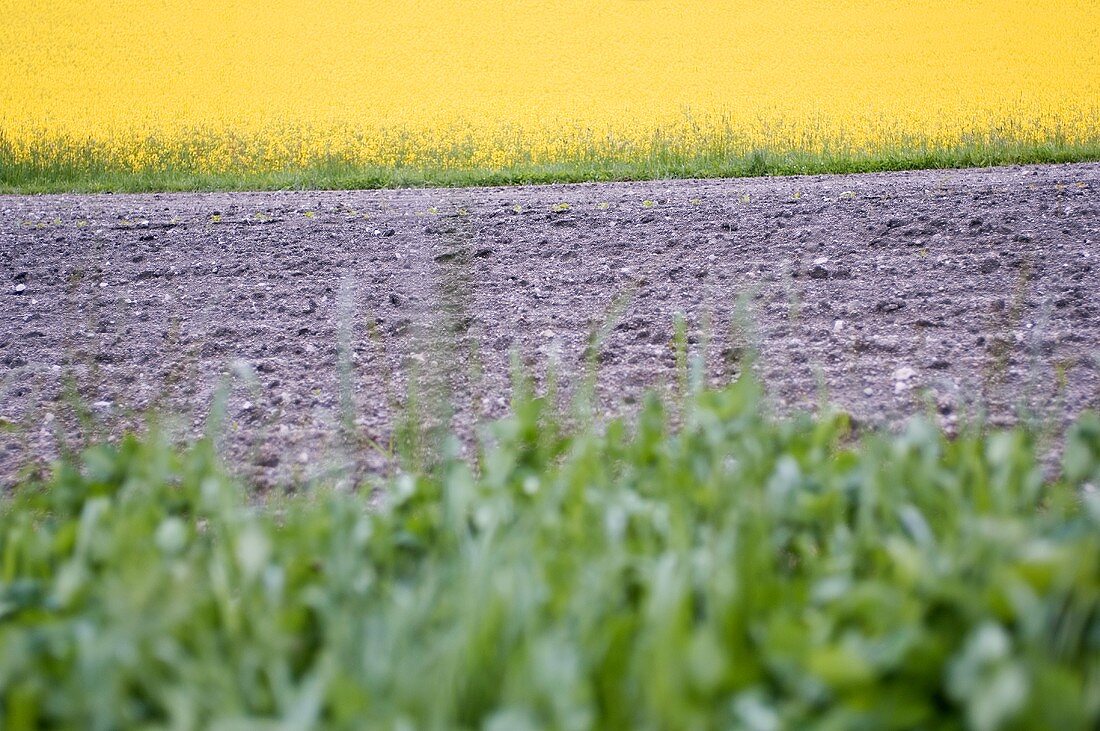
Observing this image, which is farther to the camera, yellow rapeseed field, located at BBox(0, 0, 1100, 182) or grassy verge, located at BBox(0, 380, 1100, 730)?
yellow rapeseed field, located at BBox(0, 0, 1100, 182)

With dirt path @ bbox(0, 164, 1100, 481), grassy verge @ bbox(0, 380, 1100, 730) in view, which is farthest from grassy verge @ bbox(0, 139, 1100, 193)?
grassy verge @ bbox(0, 380, 1100, 730)

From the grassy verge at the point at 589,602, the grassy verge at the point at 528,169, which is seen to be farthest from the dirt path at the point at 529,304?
the grassy verge at the point at 528,169

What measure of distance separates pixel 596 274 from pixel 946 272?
1.97 meters

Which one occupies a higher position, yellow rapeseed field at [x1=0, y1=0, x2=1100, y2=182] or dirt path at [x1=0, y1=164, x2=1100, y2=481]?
yellow rapeseed field at [x1=0, y1=0, x2=1100, y2=182]

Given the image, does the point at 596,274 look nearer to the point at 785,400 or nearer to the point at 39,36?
the point at 785,400

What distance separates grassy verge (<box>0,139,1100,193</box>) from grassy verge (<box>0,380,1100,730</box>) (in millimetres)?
8480

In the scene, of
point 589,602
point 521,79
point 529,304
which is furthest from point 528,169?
point 589,602

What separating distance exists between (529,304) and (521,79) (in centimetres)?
1471

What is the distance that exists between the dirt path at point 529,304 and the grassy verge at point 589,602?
1014 mm

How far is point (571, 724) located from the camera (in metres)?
1.07

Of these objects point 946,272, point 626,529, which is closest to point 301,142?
point 946,272

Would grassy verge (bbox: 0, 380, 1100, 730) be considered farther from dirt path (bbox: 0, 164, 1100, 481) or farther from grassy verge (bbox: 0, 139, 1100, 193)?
grassy verge (bbox: 0, 139, 1100, 193)

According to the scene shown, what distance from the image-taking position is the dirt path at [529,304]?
12.3 ft

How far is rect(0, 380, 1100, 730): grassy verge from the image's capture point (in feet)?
3.77
